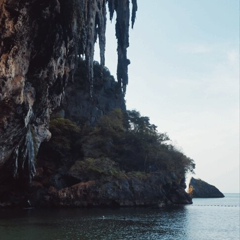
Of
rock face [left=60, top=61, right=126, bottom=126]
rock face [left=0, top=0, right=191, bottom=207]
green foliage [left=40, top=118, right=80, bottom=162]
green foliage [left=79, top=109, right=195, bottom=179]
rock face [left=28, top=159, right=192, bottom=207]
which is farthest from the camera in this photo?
rock face [left=60, top=61, right=126, bottom=126]

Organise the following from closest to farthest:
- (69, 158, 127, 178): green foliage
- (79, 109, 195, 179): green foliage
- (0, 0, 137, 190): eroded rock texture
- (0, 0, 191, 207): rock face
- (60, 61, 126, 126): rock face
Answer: (0, 0, 137, 190): eroded rock texture, (0, 0, 191, 207): rock face, (69, 158, 127, 178): green foliage, (79, 109, 195, 179): green foliage, (60, 61, 126, 126): rock face

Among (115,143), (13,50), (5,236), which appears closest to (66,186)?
(115,143)

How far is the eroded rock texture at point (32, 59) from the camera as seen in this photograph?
24750 mm

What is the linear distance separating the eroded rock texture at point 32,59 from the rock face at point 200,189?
12045 centimetres

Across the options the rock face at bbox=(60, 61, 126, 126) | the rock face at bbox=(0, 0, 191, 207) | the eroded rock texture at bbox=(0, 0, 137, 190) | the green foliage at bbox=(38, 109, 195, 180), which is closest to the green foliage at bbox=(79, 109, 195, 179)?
the green foliage at bbox=(38, 109, 195, 180)

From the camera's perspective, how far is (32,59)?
29562 mm

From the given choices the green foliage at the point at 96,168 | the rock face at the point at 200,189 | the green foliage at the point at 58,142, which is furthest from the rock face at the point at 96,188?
the rock face at the point at 200,189

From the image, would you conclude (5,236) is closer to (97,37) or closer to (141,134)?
(97,37)

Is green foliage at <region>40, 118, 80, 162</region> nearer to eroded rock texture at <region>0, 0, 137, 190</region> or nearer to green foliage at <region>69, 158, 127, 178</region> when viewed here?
green foliage at <region>69, 158, 127, 178</region>

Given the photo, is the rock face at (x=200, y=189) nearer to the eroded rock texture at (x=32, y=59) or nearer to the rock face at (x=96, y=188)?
the rock face at (x=96, y=188)

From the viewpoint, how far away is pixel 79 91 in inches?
3118

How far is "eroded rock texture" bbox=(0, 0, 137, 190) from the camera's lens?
81.2 feet

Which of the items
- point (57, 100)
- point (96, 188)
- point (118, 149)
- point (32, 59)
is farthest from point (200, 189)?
point (32, 59)

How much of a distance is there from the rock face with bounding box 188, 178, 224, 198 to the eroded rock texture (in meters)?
120
